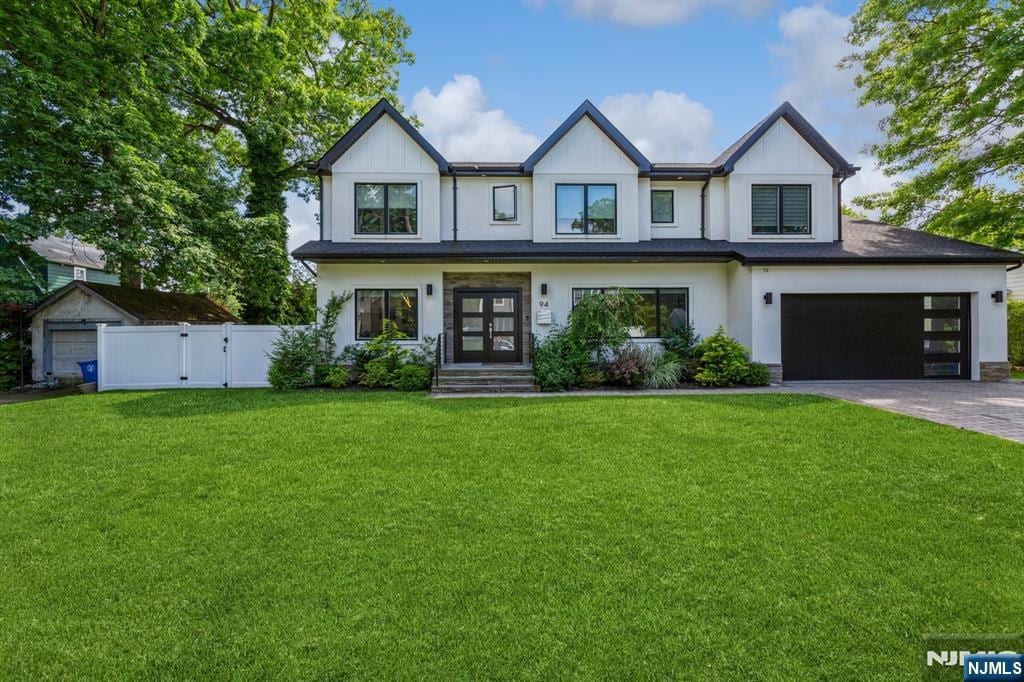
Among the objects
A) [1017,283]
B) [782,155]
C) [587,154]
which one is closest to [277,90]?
[587,154]

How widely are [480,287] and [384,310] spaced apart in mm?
2844

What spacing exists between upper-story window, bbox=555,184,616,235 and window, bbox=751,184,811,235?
14.2ft

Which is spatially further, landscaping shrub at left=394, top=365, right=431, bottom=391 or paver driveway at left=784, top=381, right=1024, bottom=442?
landscaping shrub at left=394, top=365, right=431, bottom=391

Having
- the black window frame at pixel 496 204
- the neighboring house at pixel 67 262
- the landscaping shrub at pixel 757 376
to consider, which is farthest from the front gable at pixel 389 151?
the neighboring house at pixel 67 262

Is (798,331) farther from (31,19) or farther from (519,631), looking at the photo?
(31,19)

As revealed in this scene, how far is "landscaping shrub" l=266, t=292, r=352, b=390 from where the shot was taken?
11852mm

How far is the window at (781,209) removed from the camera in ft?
46.2

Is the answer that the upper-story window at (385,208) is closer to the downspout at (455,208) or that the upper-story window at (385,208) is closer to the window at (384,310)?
the downspout at (455,208)

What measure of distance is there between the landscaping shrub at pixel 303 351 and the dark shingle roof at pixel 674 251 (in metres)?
1.64

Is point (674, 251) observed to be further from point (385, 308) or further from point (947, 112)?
point (947, 112)

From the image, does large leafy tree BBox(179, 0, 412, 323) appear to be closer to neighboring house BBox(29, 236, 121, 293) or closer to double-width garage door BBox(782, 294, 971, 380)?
neighboring house BBox(29, 236, 121, 293)

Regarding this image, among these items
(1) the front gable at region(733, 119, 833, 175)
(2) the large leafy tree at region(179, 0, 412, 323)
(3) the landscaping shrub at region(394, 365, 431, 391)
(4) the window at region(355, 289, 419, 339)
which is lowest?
(3) the landscaping shrub at region(394, 365, 431, 391)

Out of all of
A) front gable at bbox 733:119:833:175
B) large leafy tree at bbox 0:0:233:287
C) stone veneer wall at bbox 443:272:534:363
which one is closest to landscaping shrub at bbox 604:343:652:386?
stone veneer wall at bbox 443:272:534:363

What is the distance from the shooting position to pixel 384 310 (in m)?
13.4
